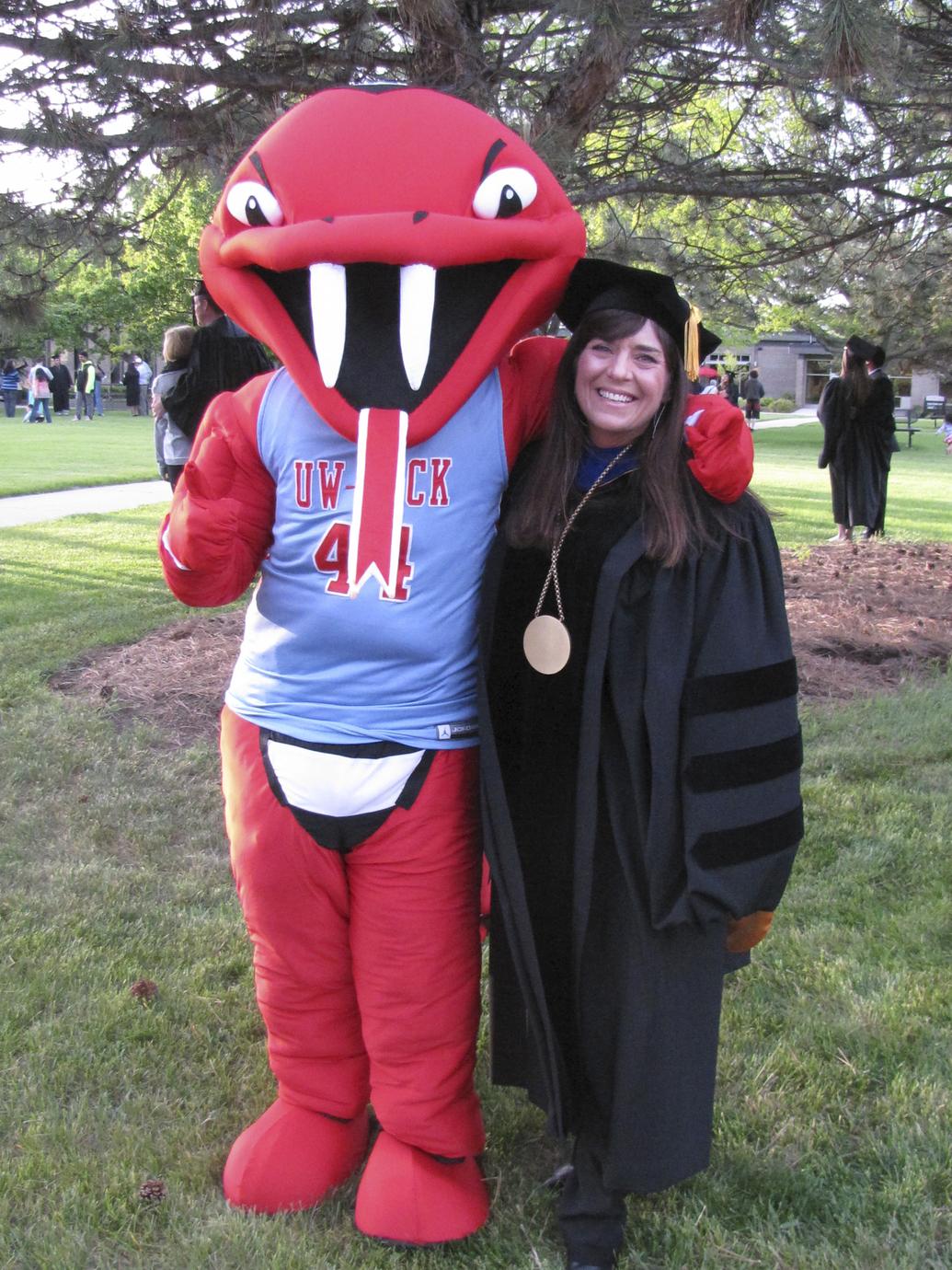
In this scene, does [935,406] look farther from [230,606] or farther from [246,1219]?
[246,1219]

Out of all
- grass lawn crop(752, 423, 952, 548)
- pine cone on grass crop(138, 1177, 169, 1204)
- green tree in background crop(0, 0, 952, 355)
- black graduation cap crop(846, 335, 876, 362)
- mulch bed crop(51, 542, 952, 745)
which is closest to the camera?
pine cone on grass crop(138, 1177, 169, 1204)

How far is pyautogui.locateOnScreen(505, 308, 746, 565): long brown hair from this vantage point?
220 cm

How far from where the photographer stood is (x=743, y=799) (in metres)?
2.22

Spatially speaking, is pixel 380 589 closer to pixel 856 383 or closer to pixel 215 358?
pixel 215 358

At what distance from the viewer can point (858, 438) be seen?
10500 mm

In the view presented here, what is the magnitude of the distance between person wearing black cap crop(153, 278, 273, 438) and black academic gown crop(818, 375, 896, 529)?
19.1 ft

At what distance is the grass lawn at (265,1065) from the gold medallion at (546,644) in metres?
1.12

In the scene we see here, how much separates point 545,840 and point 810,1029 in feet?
3.82

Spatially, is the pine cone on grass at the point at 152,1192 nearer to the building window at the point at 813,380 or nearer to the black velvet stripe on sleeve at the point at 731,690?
the black velvet stripe on sleeve at the point at 731,690

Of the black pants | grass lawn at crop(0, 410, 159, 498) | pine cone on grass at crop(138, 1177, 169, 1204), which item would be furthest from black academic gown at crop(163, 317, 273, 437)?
grass lawn at crop(0, 410, 159, 498)

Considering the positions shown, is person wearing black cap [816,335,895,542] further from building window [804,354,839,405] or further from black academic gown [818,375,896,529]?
building window [804,354,839,405]

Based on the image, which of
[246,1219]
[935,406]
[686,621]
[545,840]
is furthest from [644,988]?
[935,406]

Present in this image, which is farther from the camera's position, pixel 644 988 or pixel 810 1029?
pixel 810 1029

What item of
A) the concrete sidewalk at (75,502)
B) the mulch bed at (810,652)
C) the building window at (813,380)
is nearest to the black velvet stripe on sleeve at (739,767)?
the mulch bed at (810,652)
